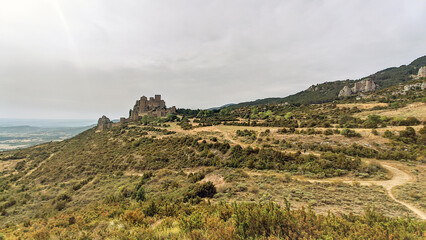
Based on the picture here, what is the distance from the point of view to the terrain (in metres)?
4.84

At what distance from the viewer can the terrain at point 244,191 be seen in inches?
191

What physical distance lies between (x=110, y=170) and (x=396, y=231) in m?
31.8

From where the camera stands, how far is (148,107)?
85312 millimetres

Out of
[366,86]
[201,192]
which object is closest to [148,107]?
[201,192]

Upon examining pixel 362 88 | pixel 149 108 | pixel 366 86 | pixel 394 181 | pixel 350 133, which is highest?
pixel 366 86

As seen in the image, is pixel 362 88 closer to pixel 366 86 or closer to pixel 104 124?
pixel 366 86

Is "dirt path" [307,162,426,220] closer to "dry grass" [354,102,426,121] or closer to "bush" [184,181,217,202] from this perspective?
"bush" [184,181,217,202]

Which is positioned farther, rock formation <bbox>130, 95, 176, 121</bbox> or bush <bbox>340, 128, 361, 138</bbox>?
rock formation <bbox>130, 95, 176, 121</bbox>

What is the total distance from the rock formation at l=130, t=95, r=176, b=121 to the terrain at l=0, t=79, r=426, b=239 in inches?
1896

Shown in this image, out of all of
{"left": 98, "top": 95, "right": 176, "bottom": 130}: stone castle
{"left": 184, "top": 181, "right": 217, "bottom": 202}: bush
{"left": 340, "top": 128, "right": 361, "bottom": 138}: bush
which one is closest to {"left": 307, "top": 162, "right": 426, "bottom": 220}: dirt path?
{"left": 340, "top": 128, "right": 361, "bottom": 138}: bush

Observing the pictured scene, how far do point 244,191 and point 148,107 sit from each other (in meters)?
85.2

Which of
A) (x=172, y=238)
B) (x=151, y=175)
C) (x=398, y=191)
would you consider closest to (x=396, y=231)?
(x=172, y=238)

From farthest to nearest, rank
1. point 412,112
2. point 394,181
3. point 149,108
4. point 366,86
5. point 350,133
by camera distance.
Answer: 1. point 366,86
2. point 149,108
3. point 412,112
4. point 350,133
5. point 394,181

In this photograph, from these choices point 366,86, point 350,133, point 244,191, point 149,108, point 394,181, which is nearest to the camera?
point 244,191
